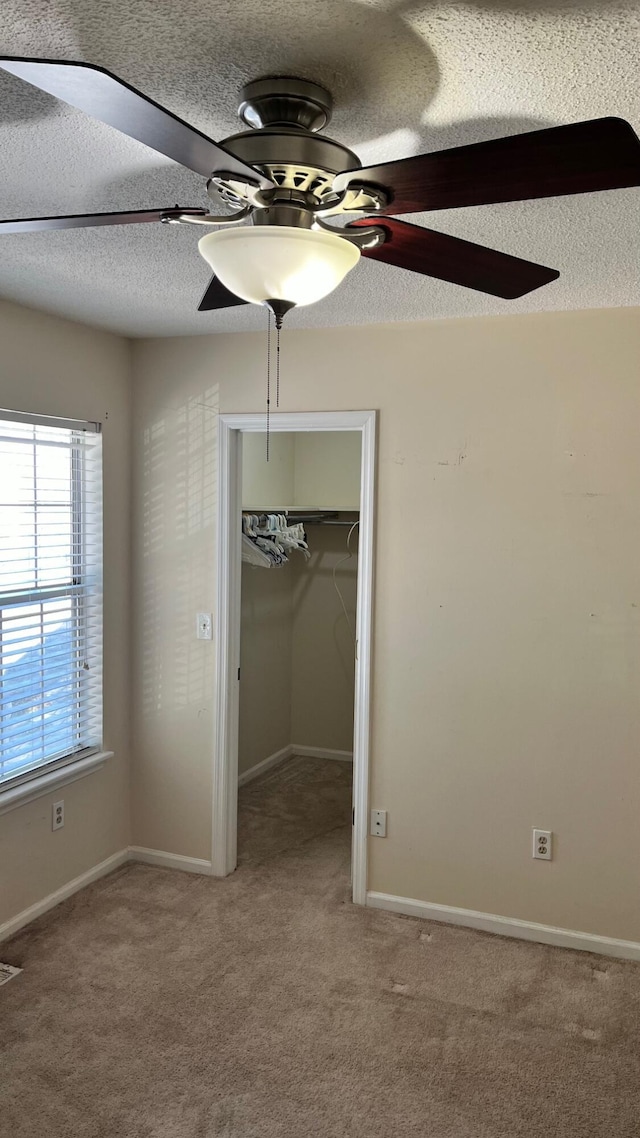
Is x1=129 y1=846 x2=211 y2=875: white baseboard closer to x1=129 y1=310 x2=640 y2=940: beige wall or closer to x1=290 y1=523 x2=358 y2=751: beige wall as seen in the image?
x1=129 y1=310 x2=640 y2=940: beige wall

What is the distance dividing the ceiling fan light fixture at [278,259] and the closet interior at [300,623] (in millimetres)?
3342

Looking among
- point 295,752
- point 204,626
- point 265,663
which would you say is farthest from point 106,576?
point 295,752

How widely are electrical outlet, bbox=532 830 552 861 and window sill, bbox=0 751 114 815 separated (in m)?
1.88

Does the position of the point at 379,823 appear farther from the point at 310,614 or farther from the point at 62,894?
the point at 310,614

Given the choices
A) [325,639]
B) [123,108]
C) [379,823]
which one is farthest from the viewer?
[325,639]

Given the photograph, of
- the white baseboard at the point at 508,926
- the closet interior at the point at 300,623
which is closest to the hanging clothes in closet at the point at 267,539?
the closet interior at the point at 300,623

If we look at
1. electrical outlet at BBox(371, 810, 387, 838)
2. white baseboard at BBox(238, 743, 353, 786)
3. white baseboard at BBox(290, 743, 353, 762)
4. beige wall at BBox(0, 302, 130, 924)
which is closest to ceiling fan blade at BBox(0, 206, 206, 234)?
beige wall at BBox(0, 302, 130, 924)

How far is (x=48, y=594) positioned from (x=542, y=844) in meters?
2.21

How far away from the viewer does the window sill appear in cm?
307

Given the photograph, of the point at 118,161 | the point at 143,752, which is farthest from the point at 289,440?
the point at 118,161

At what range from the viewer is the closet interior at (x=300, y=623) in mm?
4852

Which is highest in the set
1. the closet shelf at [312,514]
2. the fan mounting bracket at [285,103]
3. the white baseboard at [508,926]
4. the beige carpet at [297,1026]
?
the fan mounting bracket at [285,103]

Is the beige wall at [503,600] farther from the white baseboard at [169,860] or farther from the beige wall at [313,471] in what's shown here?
the beige wall at [313,471]

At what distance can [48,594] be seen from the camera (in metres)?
3.29
